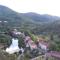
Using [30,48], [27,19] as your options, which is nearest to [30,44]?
[30,48]

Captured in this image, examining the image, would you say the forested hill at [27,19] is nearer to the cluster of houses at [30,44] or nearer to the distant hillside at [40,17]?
the distant hillside at [40,17]

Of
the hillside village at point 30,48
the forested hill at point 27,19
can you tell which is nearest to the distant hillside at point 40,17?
the forested hill at point 27,19

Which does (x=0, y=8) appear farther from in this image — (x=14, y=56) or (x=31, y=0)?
(x=14, y=56)

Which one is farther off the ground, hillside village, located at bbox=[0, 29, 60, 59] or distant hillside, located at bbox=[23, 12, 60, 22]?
distant hillside, located at bbox=[23, 12, 60, 22]

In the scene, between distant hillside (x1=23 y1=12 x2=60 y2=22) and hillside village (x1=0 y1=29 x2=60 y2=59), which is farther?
distant hillside (x1=23 y1=12 x2=60 y2=22)

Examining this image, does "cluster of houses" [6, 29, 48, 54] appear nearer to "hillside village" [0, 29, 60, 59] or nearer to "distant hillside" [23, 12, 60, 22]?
"hillside village" [0, 29, 60, 59]

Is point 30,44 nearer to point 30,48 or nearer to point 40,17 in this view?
point 30,48

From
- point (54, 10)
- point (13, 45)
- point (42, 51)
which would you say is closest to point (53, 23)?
point (54, 10)

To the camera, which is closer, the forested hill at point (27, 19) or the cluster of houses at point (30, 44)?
the cluster of houses at point (30, 44)

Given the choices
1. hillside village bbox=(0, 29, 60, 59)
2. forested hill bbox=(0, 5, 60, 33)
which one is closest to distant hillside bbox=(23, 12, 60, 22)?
forested hill bbox=(0, 5, 60, 33)
